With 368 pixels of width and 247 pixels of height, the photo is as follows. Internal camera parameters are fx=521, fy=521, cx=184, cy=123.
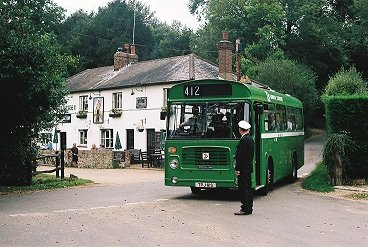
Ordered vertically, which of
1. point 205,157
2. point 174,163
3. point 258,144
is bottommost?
point 174,163

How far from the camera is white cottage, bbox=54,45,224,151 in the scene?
3816cm

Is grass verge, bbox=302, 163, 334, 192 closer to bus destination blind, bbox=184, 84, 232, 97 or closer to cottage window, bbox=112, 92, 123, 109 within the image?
bus destination blind, bbox=184, 84, 232, 97

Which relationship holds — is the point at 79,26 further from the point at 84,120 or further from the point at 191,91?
the point at 191,91

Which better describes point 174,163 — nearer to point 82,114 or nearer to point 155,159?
point 155,159

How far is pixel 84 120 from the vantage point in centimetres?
4512

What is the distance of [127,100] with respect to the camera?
133 ft

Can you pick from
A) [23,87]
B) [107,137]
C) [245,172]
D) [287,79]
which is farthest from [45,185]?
[287,79]

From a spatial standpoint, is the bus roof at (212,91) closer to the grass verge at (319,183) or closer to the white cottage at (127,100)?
the grass verge at (319,183)

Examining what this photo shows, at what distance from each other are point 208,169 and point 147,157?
2003cm

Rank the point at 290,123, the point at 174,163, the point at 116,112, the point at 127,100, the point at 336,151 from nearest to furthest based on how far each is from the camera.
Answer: the point at 174,163
the point at 336,151
the point at 290,123
the point at 127,100
the point at 116,112

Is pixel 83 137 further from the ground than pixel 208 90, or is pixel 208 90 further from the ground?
pixel 208 90

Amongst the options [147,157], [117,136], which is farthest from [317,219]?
[117,136]

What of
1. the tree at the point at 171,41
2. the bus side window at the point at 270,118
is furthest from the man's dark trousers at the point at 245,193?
the tree at the point at 171,41

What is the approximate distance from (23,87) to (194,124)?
612cm
